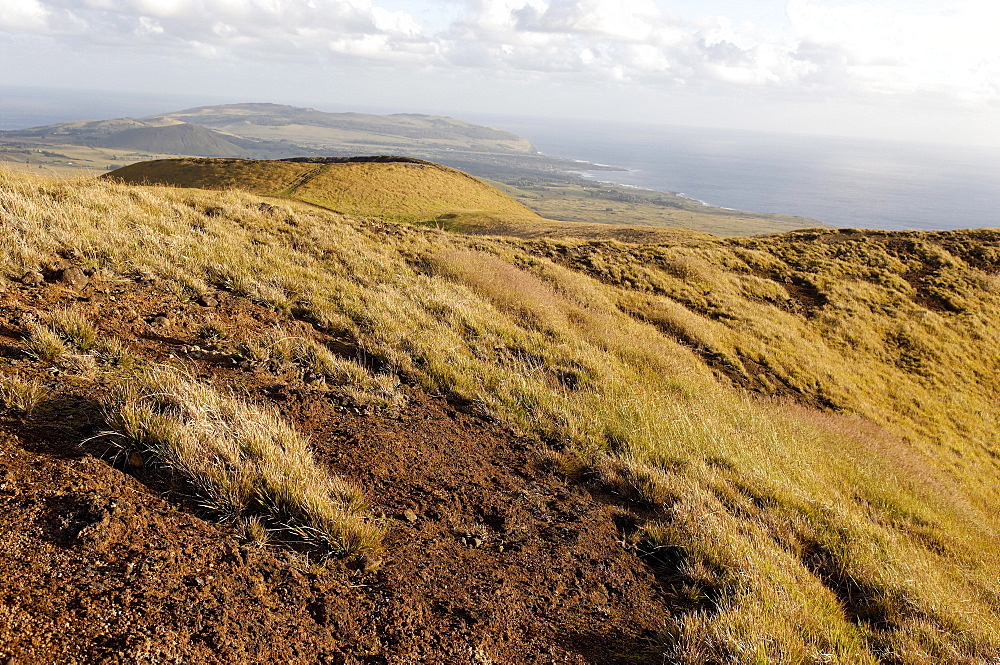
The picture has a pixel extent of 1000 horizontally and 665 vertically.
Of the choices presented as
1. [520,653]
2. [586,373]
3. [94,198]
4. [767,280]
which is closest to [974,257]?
[767,280]

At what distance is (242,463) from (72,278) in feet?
14.5

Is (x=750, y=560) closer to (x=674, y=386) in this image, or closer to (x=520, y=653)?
(x=520, y=653)

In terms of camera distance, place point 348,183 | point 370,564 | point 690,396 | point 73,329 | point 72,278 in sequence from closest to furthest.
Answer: point 370,564
point 73,329
point 72,278
point 690,396
point 348,183

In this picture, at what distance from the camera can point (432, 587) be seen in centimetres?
315

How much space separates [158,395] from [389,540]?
2.20 meters

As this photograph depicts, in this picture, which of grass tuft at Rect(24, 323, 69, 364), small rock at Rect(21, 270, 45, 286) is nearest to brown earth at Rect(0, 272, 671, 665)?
grass tuft at Rect(24, 323, 69, 364)

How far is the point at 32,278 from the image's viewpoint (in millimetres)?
5723

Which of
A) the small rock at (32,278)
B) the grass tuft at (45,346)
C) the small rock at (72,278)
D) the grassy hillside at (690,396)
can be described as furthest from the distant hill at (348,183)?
the grass tuft at (45,346)

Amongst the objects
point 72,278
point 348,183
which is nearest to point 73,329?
point 72,278

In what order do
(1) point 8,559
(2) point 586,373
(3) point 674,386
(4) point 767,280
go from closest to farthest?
(1) point 8,559 < (2) point 586,373 < (3) point 674,386 < (4) point 767,280

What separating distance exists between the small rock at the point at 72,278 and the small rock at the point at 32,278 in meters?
0.19

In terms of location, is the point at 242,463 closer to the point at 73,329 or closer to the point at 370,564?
the point at 370,564

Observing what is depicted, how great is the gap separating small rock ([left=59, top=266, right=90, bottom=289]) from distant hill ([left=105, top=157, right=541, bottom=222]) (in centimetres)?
3182

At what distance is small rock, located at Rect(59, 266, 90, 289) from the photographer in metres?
5.94
